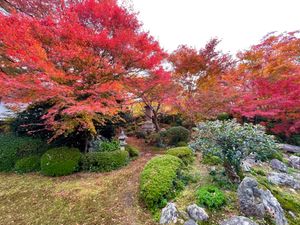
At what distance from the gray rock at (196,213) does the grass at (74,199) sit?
765mm

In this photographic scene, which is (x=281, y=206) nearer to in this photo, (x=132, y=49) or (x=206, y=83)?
(x=132, y=49)

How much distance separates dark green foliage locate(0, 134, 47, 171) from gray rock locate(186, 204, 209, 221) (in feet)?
20.9

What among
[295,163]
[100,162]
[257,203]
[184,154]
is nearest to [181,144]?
[184,154]

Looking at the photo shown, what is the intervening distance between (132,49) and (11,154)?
249 inches

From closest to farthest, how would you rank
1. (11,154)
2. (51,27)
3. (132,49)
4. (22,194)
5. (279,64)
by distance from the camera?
(22,194) → (51,27) → (11,154) → (132,49) → (279,64)

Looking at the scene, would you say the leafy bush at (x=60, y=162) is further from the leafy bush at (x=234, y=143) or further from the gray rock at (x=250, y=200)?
the gray rock at (x=250, y=200)

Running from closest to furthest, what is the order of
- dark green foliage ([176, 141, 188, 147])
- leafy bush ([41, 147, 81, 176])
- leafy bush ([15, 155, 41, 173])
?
leafy bush ([41, 147, 81, 176]), leafy bush ([15, 155, 41, 173]), dark green foliage ([176, 141, 188, 147])

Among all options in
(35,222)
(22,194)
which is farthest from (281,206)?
(22,194)

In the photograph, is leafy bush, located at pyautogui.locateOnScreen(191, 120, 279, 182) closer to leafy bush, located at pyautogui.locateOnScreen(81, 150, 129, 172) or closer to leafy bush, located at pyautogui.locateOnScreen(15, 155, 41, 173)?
leafy bush, located at pyautogui.locateOnScreen(81, 150, 129, 172)

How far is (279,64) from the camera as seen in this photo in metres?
9.16

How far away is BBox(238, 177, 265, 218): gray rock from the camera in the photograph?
9.66ft

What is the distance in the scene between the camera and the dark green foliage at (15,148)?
635 centimetres

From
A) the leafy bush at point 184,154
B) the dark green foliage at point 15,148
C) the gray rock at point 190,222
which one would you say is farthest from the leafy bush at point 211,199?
the dark green foliage at point 15,148

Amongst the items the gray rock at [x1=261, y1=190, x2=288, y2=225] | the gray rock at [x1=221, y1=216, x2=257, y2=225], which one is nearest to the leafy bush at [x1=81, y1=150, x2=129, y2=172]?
the gray rock at [x1=221, y1=216, x2=257, y2=225]
